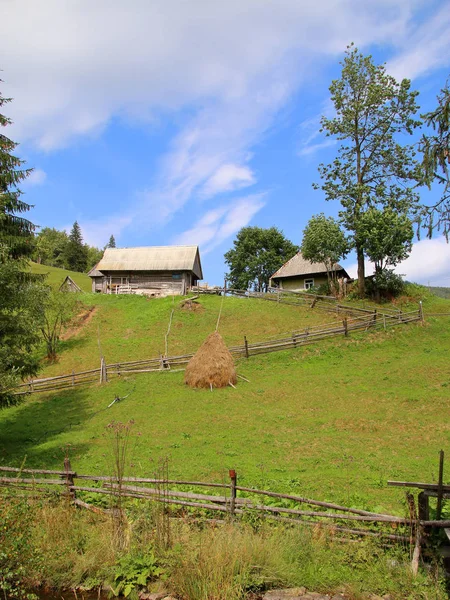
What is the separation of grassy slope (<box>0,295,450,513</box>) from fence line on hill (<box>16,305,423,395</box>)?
82cm

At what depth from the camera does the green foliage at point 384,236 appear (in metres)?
30.1

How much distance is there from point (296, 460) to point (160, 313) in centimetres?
2374

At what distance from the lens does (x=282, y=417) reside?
15.6 metres

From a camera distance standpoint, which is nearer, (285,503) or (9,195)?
(285,503)

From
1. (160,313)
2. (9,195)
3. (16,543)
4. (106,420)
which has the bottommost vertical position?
(106,420)

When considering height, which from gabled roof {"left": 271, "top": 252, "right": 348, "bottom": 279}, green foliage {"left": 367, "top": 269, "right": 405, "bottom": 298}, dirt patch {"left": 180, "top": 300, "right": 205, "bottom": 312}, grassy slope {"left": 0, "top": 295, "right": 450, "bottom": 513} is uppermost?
gabled roof {"left": 271, "top": 252, "right": 348, "bottom": 279}

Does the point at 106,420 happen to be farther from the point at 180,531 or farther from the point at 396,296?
the point at 396,296

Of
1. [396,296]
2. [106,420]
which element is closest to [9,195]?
[106,420]

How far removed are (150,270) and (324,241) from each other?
18529mm

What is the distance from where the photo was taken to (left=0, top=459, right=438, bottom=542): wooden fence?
6.43 meters

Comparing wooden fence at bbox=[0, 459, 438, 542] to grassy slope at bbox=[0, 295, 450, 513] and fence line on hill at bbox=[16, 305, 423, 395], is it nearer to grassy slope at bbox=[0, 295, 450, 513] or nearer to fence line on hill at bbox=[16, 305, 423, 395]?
grassy slope at bbox=[0, 295, 450, 513]

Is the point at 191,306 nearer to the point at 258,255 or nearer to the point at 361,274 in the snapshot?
the point at 361,274

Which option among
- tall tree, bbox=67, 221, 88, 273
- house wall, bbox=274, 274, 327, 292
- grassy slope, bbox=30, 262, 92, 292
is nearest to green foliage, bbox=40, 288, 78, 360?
house wall, bbox=274, 274, 327, 292

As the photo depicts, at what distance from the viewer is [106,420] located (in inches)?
658
